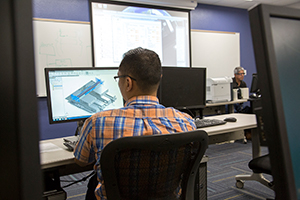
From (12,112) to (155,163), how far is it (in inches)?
29.7

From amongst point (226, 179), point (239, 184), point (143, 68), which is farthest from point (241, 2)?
point (143, 68)

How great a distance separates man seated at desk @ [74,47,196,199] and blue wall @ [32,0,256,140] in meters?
2.12

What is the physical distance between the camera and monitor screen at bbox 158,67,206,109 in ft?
6.33

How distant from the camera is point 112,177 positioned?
965mm

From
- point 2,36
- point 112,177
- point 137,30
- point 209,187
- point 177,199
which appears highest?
point 137,30

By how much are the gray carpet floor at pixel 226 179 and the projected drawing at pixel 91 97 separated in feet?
2.46

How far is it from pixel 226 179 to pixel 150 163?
2048mm

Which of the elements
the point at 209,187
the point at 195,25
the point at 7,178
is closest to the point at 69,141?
the point at 7,178

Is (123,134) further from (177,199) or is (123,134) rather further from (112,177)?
(177,199)

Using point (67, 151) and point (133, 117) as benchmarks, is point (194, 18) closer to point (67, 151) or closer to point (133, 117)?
point (67, 151)

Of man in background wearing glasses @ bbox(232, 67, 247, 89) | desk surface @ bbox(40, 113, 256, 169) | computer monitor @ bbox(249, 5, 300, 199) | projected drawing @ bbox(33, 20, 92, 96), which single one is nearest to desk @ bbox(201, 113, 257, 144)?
desk surface @ bbox(40, 113, 256, 169)

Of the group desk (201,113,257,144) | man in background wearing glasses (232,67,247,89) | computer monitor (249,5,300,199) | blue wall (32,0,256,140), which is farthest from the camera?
man in background wearing glasses (232,67,247,89)

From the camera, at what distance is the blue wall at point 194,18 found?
Result: 3855 millimetres

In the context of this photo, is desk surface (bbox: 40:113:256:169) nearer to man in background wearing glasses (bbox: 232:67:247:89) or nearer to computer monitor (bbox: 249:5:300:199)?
computer monitor (bbox: 249:5:300:199)
